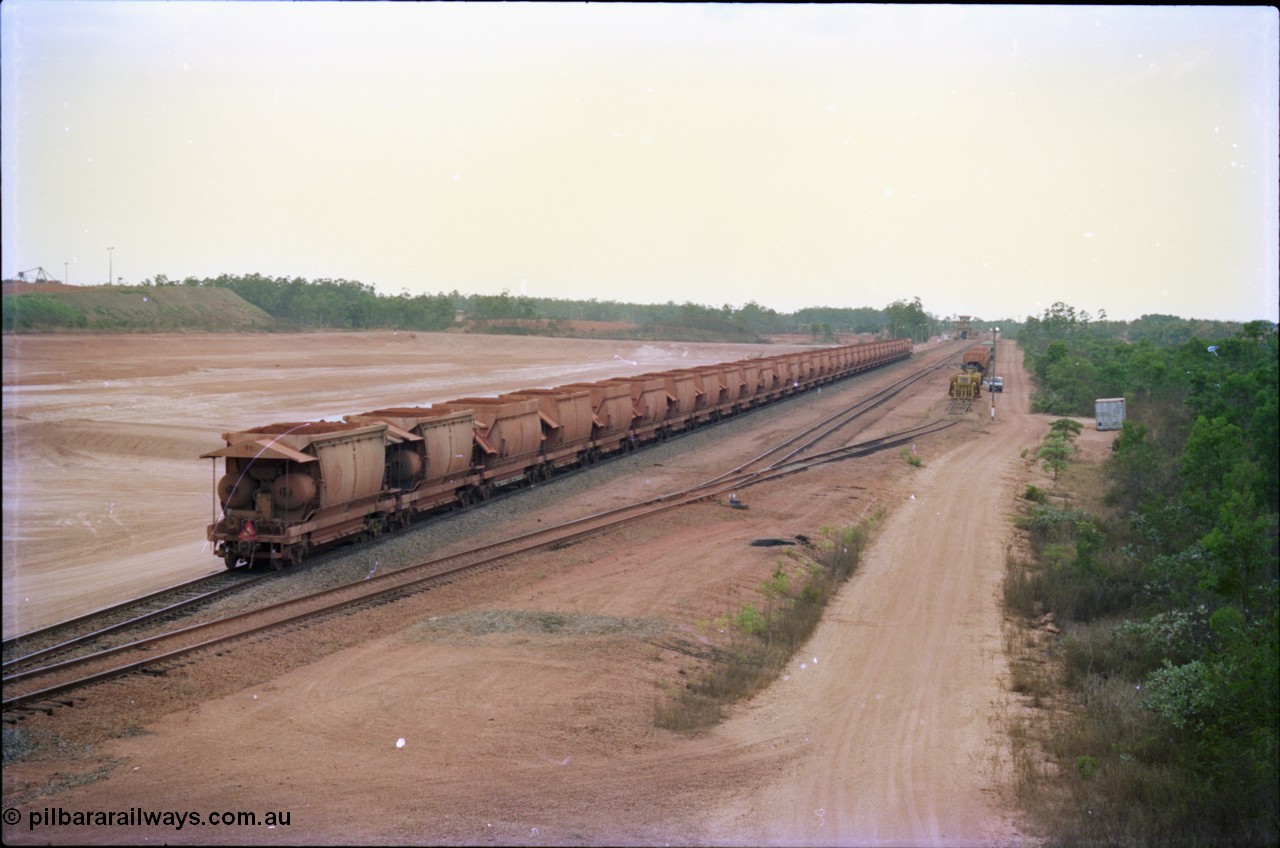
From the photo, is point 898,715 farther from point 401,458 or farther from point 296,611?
point 401,458

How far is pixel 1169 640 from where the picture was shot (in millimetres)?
14930

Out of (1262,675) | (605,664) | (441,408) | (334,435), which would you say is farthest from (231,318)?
(1262,675)

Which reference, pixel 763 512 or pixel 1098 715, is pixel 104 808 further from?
pixel 763 512

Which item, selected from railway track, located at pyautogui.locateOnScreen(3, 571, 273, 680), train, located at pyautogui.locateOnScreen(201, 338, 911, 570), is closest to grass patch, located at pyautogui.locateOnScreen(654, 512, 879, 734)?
train, located at pyautogui.locateOnScreen(201, 338, 911, 570)

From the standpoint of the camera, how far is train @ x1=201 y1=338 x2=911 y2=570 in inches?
767

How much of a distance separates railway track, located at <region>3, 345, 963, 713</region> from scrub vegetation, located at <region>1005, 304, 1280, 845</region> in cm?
1007

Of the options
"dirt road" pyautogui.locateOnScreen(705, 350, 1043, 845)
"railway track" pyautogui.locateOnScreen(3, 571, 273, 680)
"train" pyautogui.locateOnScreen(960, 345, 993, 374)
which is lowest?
"dirt road" pyautogui.locateOnScreen(705, 350, 1043, 845)

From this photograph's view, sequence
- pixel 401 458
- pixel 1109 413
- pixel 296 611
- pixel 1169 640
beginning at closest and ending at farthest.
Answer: pixel 1169 640, pixel 296 611, pixel 401 458, pixel 1109 413

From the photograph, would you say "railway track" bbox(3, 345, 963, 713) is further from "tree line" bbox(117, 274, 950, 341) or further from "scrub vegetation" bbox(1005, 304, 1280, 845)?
"tree line" bbox(117, 274, 950, 341)

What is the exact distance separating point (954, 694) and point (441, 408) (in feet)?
55.0

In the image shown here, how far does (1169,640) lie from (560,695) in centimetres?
955

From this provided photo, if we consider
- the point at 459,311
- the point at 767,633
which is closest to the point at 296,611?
the point at 767,633

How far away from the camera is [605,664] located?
590 inches

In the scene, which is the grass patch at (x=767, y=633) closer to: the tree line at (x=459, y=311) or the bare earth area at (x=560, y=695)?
the bare earth area at (x=560, y=695)
